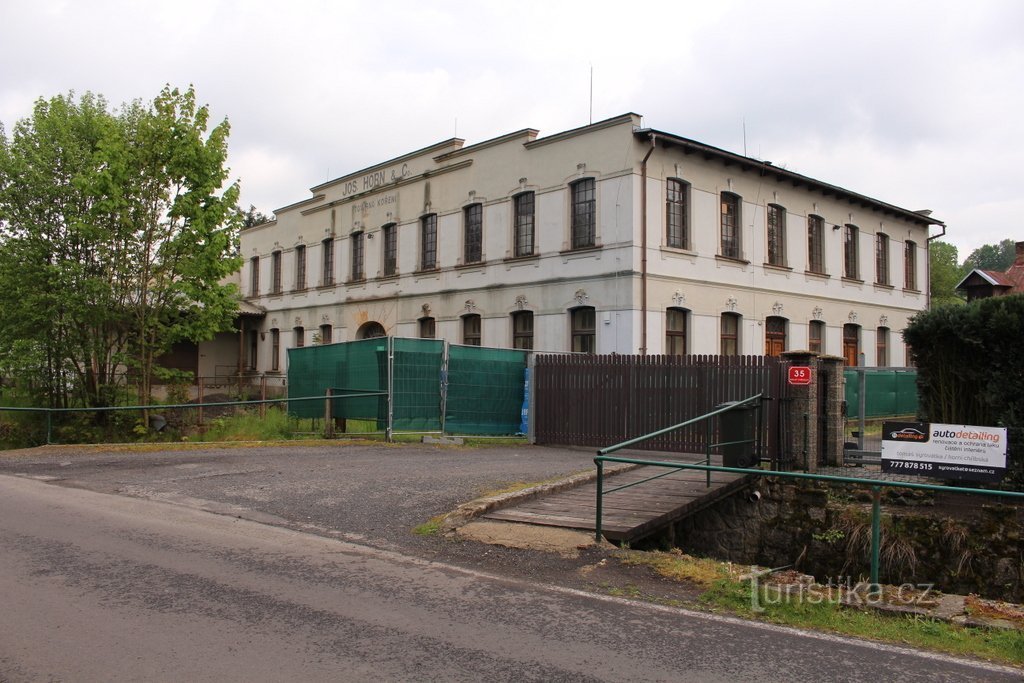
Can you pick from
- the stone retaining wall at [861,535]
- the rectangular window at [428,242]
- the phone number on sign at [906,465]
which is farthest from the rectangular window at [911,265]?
the phone number on sign at [906,465]

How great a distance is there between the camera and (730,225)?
2402 centimetres

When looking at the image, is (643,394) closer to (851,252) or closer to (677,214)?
(677,214)

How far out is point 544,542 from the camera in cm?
769

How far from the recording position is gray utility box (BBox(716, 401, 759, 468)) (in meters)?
11.9

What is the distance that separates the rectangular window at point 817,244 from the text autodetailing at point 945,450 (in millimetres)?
17529

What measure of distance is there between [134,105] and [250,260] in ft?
50.9

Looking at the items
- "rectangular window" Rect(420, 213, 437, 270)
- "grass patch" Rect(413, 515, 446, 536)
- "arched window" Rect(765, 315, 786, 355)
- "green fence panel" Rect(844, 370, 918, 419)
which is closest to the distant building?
"green fence panel" Rect(844, 370, 918, 419)

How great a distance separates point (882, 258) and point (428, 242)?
1796 cm

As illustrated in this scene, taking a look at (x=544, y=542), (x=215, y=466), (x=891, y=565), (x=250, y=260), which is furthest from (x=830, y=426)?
(x=250, y=260)

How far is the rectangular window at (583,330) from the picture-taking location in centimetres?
2216

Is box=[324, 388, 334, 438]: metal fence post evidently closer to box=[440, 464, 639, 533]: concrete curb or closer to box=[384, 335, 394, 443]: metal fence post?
box=[384, 335, 394, 443]: metal fence post

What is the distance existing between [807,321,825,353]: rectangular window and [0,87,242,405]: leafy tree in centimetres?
1883

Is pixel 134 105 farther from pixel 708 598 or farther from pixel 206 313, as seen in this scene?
pixel 708 598

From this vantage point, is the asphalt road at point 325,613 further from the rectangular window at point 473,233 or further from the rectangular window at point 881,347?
the rectangular window at point 881,347
